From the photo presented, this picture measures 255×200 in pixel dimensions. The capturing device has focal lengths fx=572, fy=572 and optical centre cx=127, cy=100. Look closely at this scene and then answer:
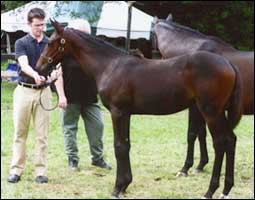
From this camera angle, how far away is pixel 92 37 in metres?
4.67

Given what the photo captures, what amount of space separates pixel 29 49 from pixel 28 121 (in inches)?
26.0

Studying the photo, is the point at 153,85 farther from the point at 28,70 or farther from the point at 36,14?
the point at 36,14

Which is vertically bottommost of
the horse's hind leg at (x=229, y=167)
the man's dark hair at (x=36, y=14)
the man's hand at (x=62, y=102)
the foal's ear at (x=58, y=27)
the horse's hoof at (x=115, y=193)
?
the horse's hoof at (x=115, y=193)

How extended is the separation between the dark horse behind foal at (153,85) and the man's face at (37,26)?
13 cm

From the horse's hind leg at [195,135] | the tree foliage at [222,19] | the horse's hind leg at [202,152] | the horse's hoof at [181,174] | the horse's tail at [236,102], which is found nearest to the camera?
the horse's tail at [236,102]

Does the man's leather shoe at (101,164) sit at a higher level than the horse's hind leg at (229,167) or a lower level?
lower

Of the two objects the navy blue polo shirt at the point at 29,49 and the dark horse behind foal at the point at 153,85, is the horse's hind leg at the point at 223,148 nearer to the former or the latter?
the dark horse behind foal at the point at 153,85

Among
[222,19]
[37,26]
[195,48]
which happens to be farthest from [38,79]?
[222,19]

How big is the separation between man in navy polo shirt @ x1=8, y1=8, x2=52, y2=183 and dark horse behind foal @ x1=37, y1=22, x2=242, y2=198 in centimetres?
15

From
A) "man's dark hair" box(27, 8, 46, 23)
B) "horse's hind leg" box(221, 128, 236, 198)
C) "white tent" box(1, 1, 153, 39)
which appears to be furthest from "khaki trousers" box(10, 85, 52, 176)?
"horse's hind leg" box(221, 128, 236, 198)

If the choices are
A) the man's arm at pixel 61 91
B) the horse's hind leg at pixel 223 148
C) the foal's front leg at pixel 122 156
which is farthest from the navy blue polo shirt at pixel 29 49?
the horse's hind leg at pixel 223 148

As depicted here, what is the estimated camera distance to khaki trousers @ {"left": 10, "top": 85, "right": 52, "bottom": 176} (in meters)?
4.72

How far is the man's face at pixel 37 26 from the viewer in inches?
162

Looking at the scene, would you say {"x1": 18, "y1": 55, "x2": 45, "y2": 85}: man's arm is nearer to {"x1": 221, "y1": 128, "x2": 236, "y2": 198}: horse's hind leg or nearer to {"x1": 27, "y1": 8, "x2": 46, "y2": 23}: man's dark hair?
{"x1": 27, "y1": 8, "x2": 46, "y2": 23}: man's dark hair
